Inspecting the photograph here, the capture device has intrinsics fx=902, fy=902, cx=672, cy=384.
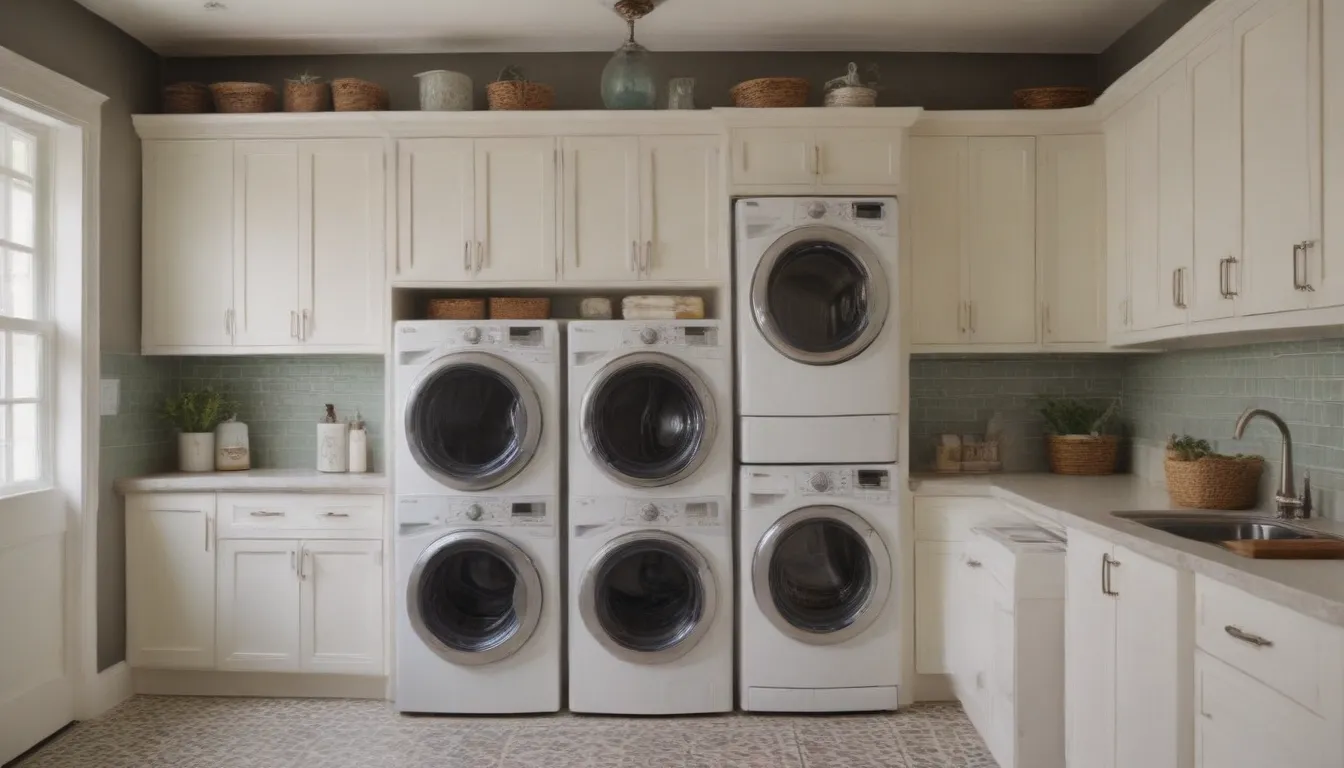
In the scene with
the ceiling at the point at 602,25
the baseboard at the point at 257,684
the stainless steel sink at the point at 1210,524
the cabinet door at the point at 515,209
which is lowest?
the baseboard at the point at 257,684

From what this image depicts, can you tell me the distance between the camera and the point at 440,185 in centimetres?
364

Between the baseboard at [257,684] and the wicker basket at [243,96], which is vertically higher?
the wicker basket at [243,96]

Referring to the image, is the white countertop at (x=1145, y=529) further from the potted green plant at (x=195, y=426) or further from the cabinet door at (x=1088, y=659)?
the potted green plant at (x=195, y=426)

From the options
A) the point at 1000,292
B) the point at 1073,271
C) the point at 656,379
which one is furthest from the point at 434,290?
the point at 1073,271

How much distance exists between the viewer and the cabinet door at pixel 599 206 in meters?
3.62

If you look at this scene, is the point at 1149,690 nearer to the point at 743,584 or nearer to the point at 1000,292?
the point at 743,584

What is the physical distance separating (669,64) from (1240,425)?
2703 mm

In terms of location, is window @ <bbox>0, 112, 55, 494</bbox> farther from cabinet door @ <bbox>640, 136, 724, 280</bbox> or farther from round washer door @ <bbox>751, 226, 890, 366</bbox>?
round washer door @ <bbox>751, 226, 890, 366</bbox>

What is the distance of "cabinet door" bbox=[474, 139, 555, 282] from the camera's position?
363cm

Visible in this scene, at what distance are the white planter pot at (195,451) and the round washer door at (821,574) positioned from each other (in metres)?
2.40

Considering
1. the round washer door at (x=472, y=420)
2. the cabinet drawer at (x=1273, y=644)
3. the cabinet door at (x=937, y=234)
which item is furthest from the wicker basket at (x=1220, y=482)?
the round washer door at (x=472, y=420)

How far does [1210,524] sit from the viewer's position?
105 inches

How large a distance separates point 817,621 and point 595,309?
4.99 ft

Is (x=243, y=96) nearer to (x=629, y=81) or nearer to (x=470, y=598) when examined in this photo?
(x=629, y=81)
